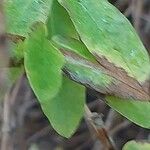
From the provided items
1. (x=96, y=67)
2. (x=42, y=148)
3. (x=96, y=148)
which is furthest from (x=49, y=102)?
(x=42, y=148)

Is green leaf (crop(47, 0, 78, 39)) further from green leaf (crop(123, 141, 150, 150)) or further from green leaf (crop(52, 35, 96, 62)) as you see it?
green leaf (crop(123, 141, 150, 150))

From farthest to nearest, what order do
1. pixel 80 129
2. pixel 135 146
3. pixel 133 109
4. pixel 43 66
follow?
pixel 80 129 → pixel 135 146 → pixel 133 109 → pixel 43 66

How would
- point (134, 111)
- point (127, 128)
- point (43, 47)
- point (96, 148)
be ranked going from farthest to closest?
point (127, 128) → point (96, 148) → point (134, 111) → point (43, 47)

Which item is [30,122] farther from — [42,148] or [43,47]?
[43,47]

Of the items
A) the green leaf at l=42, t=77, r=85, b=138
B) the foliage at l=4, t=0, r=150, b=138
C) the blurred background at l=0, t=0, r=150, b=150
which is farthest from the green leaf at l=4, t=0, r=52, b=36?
the blurred background at l=0, t=0, r=150, b=150

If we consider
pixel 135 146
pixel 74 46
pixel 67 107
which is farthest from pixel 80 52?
pixel 135 146

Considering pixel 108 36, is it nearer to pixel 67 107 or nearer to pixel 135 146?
pixel 67 107

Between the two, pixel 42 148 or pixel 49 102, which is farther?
pixel 42 148

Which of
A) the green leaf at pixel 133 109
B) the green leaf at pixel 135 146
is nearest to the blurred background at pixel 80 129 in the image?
the green leaf at pixel 135 146
